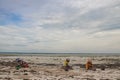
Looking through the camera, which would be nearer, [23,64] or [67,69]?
[67,69]

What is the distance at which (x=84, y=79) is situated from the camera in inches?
832

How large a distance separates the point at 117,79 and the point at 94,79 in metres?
2.34

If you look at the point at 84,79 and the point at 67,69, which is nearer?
the point at 84,79

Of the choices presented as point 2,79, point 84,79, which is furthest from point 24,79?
point 84,79

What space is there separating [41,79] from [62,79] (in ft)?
6.79

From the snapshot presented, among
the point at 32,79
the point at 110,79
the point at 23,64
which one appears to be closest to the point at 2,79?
the point at 32,79

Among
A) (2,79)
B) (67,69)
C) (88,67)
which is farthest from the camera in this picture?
(88,67)

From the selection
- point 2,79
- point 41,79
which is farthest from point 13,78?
point 41,79

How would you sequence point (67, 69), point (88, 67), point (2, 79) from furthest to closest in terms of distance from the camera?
point (88, 67) < point (67, 69) < point (2, 79)

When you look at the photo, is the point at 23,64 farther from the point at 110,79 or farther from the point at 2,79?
the point at 110,79

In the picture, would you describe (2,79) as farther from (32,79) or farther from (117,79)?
(117,79)

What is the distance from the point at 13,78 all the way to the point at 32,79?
2070 millimetres

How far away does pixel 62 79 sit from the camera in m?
20.9

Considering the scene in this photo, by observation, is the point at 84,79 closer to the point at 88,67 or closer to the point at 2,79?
the point at 2,79
